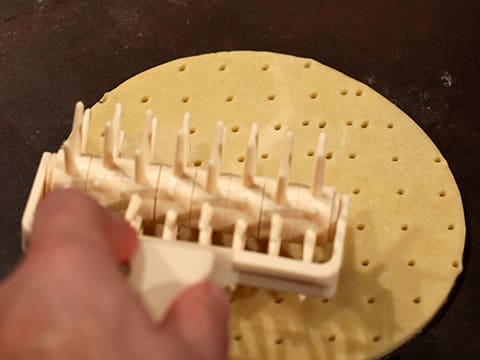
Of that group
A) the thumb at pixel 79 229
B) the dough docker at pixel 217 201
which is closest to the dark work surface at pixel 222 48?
the dough docker at pixel 217 201

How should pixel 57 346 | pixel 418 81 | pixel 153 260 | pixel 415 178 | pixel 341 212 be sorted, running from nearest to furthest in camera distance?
pixel 57 346
pixel 153 260
pixel 341 212
pixel 415 178
pixel 418 81

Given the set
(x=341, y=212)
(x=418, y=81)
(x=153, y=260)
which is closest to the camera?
(x=153, y=260)

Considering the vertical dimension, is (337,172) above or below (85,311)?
above

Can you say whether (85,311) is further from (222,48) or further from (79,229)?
(222,48)

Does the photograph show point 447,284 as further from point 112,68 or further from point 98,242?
point 112,68

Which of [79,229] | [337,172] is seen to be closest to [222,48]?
[337,172]

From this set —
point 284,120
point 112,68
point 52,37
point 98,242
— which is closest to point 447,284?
point 284,120
